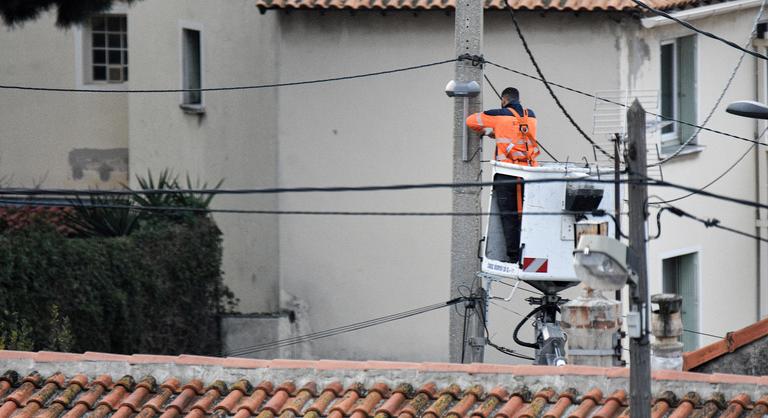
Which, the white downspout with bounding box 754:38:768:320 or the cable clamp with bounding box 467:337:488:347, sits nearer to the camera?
the cable clamp with bounding box 467:337:488:347

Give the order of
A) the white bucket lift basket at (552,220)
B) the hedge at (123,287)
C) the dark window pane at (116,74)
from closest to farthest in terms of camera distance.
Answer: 1. the white bucket lift basket at (552,220)
2. the hedge at (123,287)
3. the dark window pane at (116,74)

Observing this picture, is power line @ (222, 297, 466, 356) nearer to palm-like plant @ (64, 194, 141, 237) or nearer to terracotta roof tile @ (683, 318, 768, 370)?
palm-like plant @ (64, 194, 141, 237)

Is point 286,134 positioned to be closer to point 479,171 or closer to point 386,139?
point 386,139

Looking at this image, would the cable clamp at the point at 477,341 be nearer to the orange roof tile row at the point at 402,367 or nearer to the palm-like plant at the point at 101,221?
the orange roof tile row at the point at 402,367

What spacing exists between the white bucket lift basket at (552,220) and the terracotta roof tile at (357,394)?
3734 millimetres

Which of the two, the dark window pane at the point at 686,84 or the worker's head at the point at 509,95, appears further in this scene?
the dark window pane at the point at 686,84

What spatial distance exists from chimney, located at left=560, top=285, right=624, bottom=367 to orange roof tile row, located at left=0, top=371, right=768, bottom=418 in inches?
90.0

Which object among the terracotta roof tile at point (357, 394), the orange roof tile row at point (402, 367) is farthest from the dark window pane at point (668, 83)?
the terracotta roof tile at point (357, 394)

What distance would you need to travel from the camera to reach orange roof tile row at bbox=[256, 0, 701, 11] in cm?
2208

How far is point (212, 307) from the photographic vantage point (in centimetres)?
2400

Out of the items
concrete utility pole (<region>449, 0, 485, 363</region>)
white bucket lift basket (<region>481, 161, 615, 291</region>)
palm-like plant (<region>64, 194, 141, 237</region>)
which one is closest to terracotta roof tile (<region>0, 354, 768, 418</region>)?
white bucket lift basket (<region>481, 161, 615, 291</region>)

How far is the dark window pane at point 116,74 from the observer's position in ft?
88.3

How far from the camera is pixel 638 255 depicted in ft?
33.0

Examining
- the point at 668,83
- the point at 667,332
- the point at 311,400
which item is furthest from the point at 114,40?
the point at 311,400
